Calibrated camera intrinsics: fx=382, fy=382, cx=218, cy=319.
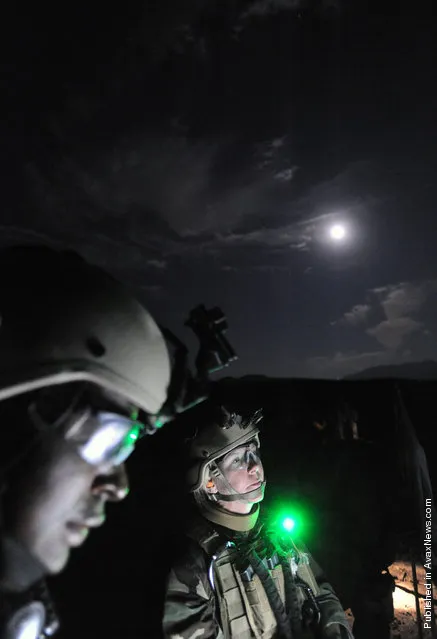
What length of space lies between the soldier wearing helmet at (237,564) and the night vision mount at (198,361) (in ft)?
7.43

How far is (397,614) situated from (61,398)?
10141 millimetres

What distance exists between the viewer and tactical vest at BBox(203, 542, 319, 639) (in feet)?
13.1

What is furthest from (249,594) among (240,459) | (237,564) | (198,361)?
(198,361)

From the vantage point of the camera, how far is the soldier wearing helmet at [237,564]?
148 inches

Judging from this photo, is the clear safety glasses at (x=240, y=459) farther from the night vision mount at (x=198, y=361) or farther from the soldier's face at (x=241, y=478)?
the night vision mount at (x=198, y=361)

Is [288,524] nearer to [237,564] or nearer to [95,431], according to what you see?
[237,564]

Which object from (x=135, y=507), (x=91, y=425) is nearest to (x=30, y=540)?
(x=91, y=425)

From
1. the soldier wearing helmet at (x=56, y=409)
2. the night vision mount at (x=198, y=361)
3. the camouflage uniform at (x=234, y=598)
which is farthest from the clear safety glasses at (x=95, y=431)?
the camouflage uniform at (x=234, y=598)

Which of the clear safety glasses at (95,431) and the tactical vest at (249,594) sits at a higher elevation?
the clear safety glasses at (95,431)

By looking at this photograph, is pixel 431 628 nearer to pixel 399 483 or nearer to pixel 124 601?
pixel 399 483

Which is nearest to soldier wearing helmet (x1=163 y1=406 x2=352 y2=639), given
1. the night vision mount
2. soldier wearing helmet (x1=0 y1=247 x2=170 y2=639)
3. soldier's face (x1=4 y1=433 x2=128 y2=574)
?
soldier wearing helmet (x1=0 y1=247 x2=170 y2=639)

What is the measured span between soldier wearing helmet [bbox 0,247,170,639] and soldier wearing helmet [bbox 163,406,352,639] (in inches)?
74.6

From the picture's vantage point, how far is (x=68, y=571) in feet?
25.1

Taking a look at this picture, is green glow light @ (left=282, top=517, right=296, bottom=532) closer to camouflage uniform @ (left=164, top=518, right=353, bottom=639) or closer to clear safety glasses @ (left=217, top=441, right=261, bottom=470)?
camouflage uniform @ (left=164, top=518, right=353, bottom=639)
